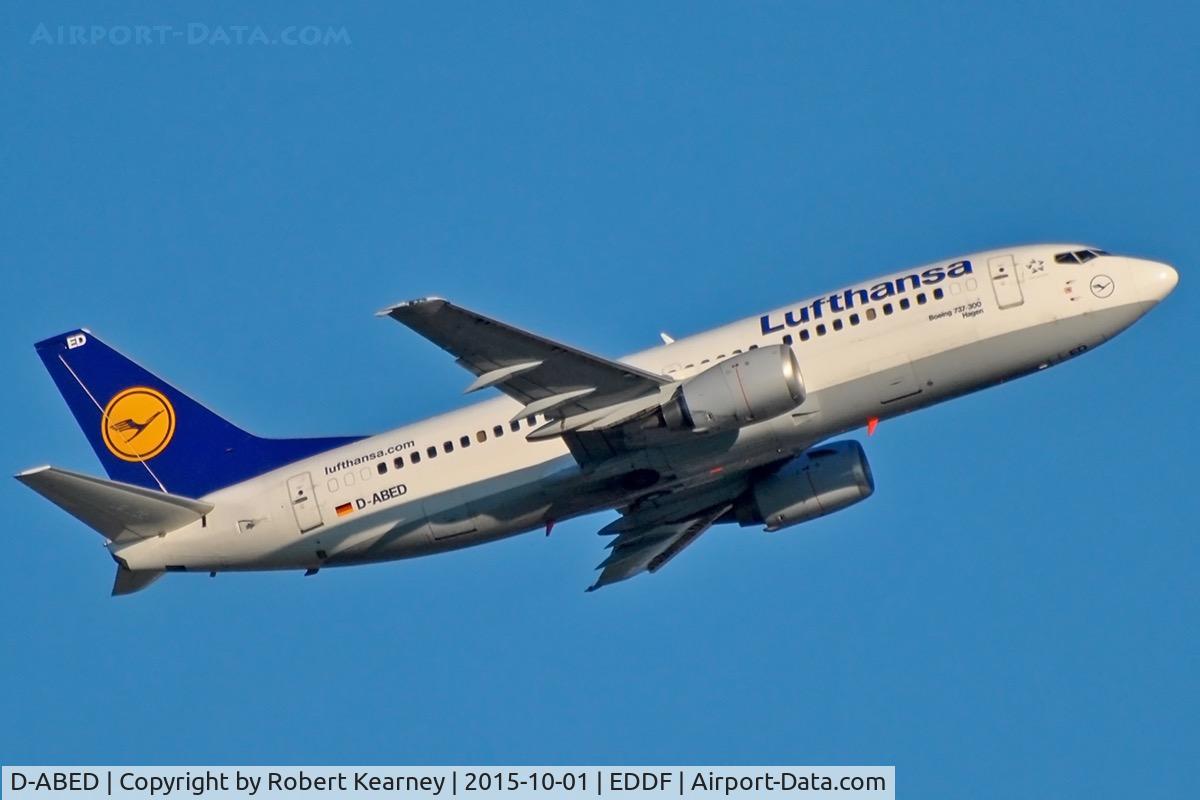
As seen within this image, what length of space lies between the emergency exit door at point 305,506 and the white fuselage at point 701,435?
0.04 meters

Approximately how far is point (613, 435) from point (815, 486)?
7.55 meters

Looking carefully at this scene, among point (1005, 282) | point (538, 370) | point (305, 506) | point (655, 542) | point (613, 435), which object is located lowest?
point (655, 542)

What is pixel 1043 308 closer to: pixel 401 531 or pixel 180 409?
pixel 401 531

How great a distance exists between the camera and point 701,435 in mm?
46094

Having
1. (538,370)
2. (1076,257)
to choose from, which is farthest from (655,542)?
(1076,257)

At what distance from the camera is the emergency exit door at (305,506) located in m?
49.7

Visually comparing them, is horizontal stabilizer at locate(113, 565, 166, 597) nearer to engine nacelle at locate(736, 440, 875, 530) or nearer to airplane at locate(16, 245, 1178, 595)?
airplane at locate(16, 245, 1178, 595)

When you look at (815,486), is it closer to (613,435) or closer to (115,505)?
(613,435)

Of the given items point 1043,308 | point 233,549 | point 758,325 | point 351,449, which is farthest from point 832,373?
point 233,549

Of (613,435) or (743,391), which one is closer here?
(743,391)

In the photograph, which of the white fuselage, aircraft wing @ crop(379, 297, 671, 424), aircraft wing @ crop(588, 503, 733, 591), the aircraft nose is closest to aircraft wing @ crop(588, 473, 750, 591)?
aircraft wing @ crop(588, 503, 733, 591)

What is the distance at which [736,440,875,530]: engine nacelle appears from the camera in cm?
5125

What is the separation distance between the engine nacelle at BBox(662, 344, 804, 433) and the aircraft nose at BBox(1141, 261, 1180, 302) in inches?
397

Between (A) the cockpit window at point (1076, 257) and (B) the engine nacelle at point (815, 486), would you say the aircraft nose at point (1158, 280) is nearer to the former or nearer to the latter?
(A) the cockpit window at point (1076, 257)
